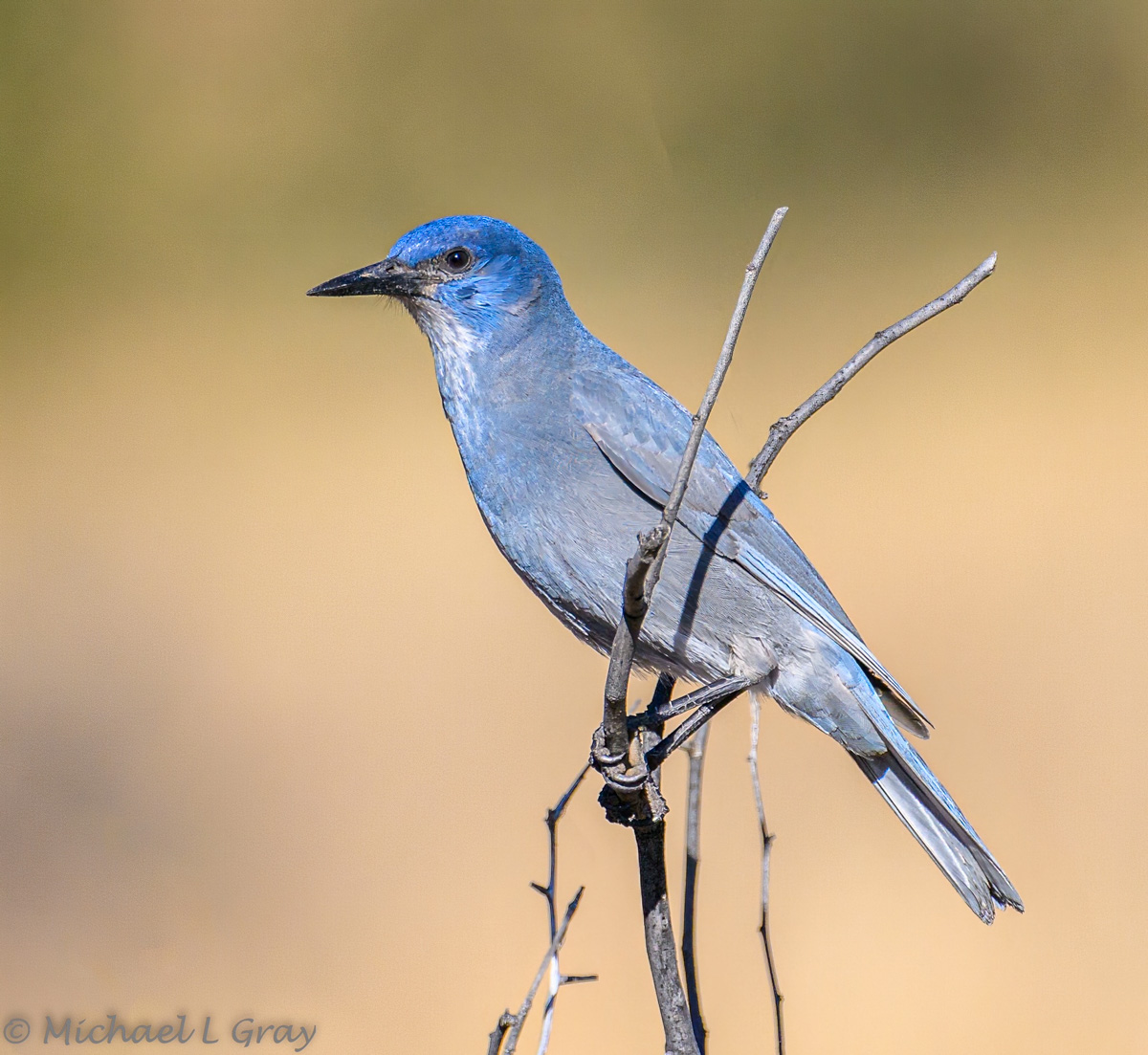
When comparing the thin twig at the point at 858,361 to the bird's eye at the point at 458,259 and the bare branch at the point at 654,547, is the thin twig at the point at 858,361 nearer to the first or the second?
the bare branch at the point at 654,547

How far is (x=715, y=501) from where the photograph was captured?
309 centimetres

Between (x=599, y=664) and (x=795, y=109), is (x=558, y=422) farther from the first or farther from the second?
(x=795, y=109)

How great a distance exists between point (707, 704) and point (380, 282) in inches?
55.5

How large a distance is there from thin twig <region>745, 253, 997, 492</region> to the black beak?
3.41ft

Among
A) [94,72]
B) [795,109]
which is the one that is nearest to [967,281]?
[795,109]

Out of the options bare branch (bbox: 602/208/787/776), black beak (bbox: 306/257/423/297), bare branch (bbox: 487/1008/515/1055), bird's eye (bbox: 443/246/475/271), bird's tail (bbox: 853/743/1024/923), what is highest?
bird's eye (bbox: 443/246/475/271)

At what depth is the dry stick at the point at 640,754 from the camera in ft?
6.46

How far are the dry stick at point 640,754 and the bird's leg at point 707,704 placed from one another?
0.92 feet

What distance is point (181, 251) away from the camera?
7488 mm

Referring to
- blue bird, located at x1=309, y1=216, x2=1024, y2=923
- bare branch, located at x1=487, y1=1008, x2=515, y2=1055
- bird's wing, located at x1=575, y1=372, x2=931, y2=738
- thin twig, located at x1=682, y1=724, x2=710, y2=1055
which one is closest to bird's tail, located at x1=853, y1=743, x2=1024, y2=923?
blue bird, located at x1=309, y1=216, x2=1024, y2=923

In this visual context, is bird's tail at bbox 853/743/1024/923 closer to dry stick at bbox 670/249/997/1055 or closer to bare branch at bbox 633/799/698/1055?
dry stick at bbox 670/249/997/1055

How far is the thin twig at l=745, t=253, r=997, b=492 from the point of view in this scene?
8.18ft

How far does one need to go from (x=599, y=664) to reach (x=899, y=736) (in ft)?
10.9

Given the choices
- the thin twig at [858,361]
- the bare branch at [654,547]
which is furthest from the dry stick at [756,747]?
the bare branch at [654,547]
